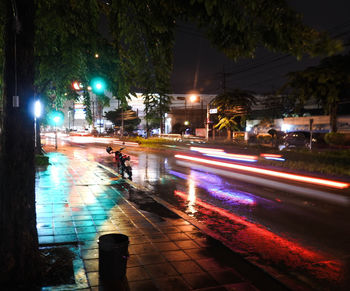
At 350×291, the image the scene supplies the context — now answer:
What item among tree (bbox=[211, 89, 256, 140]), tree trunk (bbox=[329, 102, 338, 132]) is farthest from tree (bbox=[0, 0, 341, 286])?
tree (bbox=[211, 89, 256, 140])

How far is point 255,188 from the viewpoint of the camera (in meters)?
12.5

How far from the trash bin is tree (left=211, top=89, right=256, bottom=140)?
3507 centimetres

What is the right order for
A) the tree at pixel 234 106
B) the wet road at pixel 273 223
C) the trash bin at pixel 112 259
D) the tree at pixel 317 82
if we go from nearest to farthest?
1. the trash bin at pixel 112 259
2. the wet road at pixel 273 223
3. the tree at pixel 317 82
4. the tree at pixel 234 106

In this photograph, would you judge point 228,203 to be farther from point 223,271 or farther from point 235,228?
point 223,271

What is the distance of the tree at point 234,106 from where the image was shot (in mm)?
38062

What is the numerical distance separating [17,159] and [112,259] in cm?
186

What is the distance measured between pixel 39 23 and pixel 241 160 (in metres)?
17.2

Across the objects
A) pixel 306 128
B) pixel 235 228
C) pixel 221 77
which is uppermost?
pixel 221 77

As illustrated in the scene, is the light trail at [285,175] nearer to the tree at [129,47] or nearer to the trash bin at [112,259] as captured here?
the tree at [129,47]

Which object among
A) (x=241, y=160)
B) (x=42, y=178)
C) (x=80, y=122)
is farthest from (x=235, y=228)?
(x=80, y=122)

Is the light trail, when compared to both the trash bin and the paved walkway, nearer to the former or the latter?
the paved walkway

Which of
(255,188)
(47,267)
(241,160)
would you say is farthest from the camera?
(241,160)

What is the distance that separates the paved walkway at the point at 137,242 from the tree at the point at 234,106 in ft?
99.2

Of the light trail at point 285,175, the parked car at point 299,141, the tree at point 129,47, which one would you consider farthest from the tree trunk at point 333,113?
the tree at point 129,47
